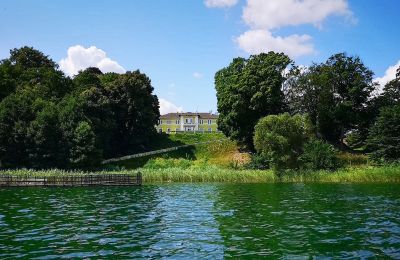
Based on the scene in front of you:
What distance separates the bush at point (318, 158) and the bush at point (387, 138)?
9456 millimetres

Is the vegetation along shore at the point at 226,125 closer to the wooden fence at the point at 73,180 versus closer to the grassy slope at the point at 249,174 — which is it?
the grassy slope at the point at 249,174

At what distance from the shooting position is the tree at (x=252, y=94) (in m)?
84.2

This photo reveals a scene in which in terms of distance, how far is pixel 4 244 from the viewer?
18969 mm

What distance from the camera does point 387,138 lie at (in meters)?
70.1

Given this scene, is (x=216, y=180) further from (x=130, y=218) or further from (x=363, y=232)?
(x=363, y=232)

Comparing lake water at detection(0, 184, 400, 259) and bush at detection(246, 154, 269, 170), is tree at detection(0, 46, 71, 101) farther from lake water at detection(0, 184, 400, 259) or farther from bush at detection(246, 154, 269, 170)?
lake water at detection(0, 184, 400, 259)

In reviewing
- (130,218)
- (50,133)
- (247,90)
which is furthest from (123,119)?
(130,218)

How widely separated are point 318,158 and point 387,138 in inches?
564

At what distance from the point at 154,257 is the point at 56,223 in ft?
36.7

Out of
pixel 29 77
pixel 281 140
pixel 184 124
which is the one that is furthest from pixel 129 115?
pixel 184 124

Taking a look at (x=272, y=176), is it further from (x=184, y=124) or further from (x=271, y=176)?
(x=184, y=124)

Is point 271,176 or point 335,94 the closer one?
point 271,176

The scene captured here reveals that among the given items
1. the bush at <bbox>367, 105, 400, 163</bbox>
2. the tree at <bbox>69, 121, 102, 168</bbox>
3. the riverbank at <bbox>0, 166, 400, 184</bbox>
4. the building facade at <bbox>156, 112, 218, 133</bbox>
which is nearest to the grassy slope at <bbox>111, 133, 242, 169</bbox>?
the tree at <bbox>69, 121, 102, 168</bbox>

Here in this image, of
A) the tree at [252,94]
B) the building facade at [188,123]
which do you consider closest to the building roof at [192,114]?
the building facade at [188,123]
